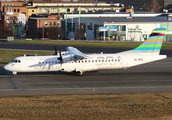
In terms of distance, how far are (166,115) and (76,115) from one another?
276 inches

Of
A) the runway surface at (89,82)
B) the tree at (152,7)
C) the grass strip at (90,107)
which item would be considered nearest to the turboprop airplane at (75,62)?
the runway surface at (89,82)

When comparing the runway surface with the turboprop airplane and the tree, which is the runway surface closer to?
the turboprop airplane

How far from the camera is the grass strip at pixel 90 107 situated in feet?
67.2

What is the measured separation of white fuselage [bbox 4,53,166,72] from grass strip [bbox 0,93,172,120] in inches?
407

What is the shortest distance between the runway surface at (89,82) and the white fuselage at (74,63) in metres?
1.11

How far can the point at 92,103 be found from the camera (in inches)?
935

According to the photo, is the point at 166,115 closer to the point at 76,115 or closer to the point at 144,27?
the point at 76,115

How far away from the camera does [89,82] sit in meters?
32.8

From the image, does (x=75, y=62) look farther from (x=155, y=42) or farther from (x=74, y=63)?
(x=155, y=42)

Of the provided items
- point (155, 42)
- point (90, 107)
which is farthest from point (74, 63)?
point (90, 107)

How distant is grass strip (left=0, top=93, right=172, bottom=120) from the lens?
20.5 metres

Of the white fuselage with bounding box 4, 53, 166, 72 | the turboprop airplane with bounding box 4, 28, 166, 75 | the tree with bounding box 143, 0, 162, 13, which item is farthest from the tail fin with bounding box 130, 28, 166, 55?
the tree with bounding box 143, 0, 162, 13

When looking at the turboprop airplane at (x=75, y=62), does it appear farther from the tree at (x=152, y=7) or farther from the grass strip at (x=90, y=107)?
the tree at (x=152, y=7)

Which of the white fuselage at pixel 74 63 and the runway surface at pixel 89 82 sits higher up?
the white fuselage at pixel 74 63
